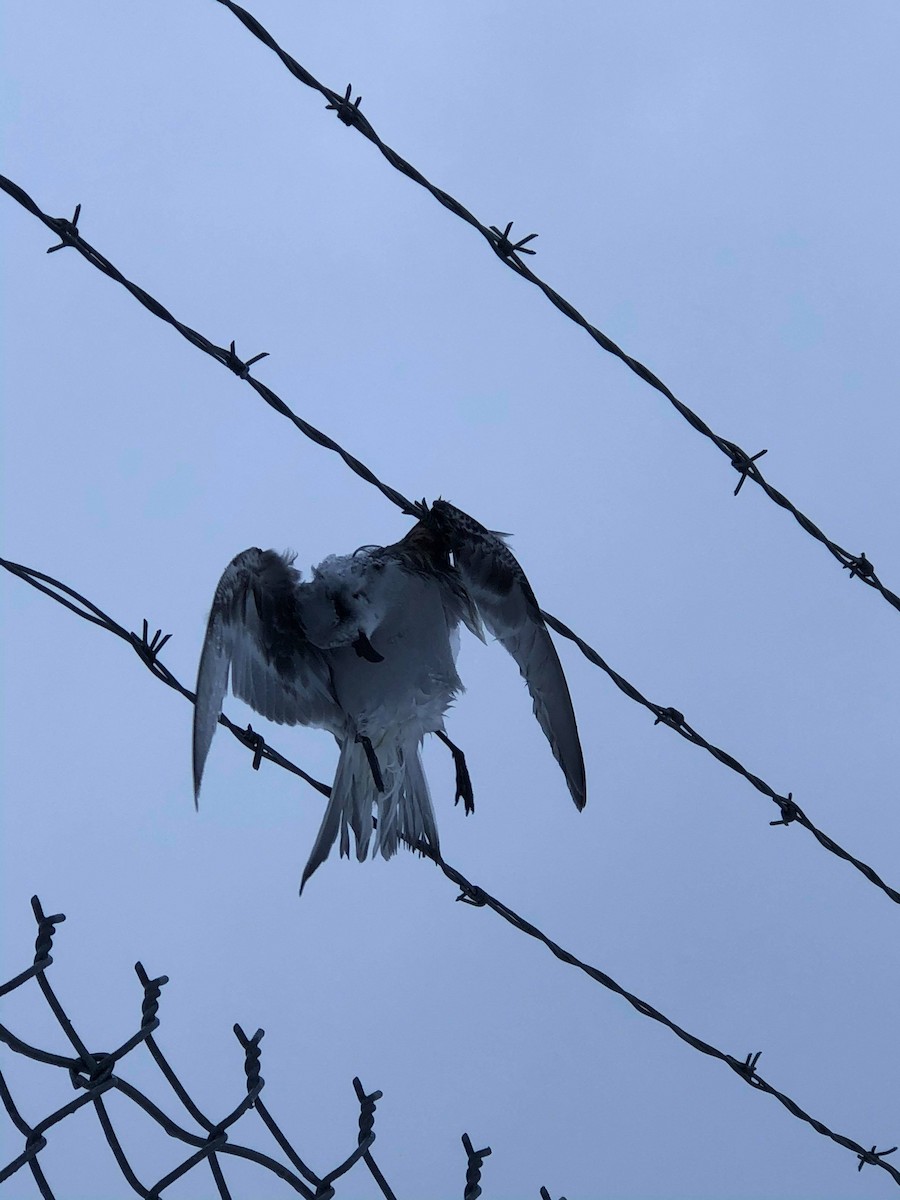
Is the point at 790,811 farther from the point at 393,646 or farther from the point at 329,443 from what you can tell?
the point at 329,443

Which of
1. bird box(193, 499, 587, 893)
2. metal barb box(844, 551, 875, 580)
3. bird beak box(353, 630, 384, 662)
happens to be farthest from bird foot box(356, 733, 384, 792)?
metal barb box(844, 551, 875, 580)

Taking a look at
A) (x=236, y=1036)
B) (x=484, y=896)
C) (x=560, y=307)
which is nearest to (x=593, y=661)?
(x=484, y=896)

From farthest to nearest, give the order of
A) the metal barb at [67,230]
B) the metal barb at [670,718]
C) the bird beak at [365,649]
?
the bird beak at [365,649] → the metal barb at [670,718] → the metal barb at [67,230]

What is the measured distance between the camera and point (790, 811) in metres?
3.13

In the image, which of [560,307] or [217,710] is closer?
[560,307]

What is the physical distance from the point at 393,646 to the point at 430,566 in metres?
0.25

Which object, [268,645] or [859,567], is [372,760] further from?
[859,567]

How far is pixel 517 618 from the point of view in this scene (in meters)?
3.52

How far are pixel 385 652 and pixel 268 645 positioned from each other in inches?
12.1

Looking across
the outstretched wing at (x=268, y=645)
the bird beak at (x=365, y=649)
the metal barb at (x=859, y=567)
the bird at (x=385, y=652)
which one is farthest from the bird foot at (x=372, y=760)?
the metal barb at (x=859, y=567)

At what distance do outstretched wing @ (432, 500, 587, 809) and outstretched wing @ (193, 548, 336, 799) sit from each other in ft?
1.45

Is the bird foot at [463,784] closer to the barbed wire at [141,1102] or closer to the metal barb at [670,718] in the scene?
the metal barb at [670,718]

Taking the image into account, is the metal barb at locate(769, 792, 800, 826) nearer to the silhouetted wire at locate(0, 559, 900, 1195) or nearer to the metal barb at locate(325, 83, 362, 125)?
the silhouetted wire at locate(0, 559, 900, 1195)

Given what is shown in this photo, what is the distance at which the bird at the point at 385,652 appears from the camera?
132 inches
